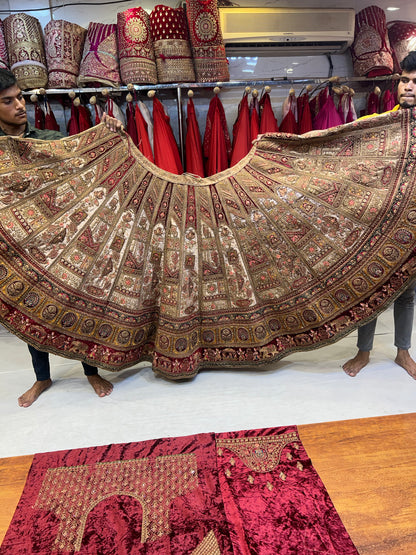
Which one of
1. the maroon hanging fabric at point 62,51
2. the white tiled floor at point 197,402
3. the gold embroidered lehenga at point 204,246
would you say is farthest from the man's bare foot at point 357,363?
the maroon hanging fabric at point 62,51

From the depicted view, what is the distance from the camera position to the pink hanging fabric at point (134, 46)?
2.75 metres

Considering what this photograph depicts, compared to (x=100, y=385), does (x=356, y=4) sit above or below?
above

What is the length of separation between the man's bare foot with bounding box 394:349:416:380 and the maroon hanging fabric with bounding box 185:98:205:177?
188 cm

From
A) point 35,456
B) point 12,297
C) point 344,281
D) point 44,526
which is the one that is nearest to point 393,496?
point 344,281

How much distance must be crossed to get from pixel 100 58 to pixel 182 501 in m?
2.89

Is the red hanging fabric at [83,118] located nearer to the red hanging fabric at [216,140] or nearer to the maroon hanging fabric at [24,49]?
the maroon hanging fabric at [24,49]

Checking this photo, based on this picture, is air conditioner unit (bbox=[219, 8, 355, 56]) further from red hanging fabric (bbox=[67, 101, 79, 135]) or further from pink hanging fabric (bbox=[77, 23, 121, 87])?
red hanging fabric (bbox=[67, 101, 79, 135])

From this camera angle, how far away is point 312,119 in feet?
9.85

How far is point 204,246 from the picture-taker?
2.04 metres

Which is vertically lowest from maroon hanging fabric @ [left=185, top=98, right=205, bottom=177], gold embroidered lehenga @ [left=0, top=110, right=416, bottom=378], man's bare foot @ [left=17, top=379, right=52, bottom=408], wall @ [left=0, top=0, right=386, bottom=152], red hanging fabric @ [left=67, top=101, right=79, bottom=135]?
man's bare foot @ [left=17, top=379, right=52, bottom=408]

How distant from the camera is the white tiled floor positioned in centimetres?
177

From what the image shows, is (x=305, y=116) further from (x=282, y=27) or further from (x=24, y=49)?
(x=24, y=49)

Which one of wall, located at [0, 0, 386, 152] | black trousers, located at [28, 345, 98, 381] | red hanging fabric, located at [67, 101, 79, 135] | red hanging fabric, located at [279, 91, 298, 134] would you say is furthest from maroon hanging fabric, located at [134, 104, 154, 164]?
black trousers, located at [28, 345, 98, 381]

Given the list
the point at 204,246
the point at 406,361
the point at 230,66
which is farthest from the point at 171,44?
the point at 406,361
